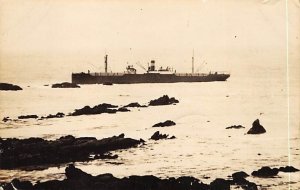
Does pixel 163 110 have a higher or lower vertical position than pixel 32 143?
higher

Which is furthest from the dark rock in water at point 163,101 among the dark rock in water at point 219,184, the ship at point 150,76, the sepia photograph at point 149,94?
the dark rock in water at point 219,184

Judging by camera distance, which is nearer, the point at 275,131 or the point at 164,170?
the point at 164,170

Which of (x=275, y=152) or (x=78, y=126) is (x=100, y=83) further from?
(x=275, y=152)

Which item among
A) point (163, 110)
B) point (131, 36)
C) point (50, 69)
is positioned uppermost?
point (131, 36)

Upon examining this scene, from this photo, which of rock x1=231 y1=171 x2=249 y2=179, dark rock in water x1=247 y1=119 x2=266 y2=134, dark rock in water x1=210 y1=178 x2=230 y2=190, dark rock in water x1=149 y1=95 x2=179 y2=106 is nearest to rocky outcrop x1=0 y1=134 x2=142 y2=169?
dark rock in water x1=149 y1=95 x2=179 y2=106

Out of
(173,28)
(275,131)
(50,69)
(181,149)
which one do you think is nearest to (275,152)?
(275,131)

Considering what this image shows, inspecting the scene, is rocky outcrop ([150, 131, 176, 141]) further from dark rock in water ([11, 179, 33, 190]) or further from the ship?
dark rock in water ([11, 179, 33, 190])
